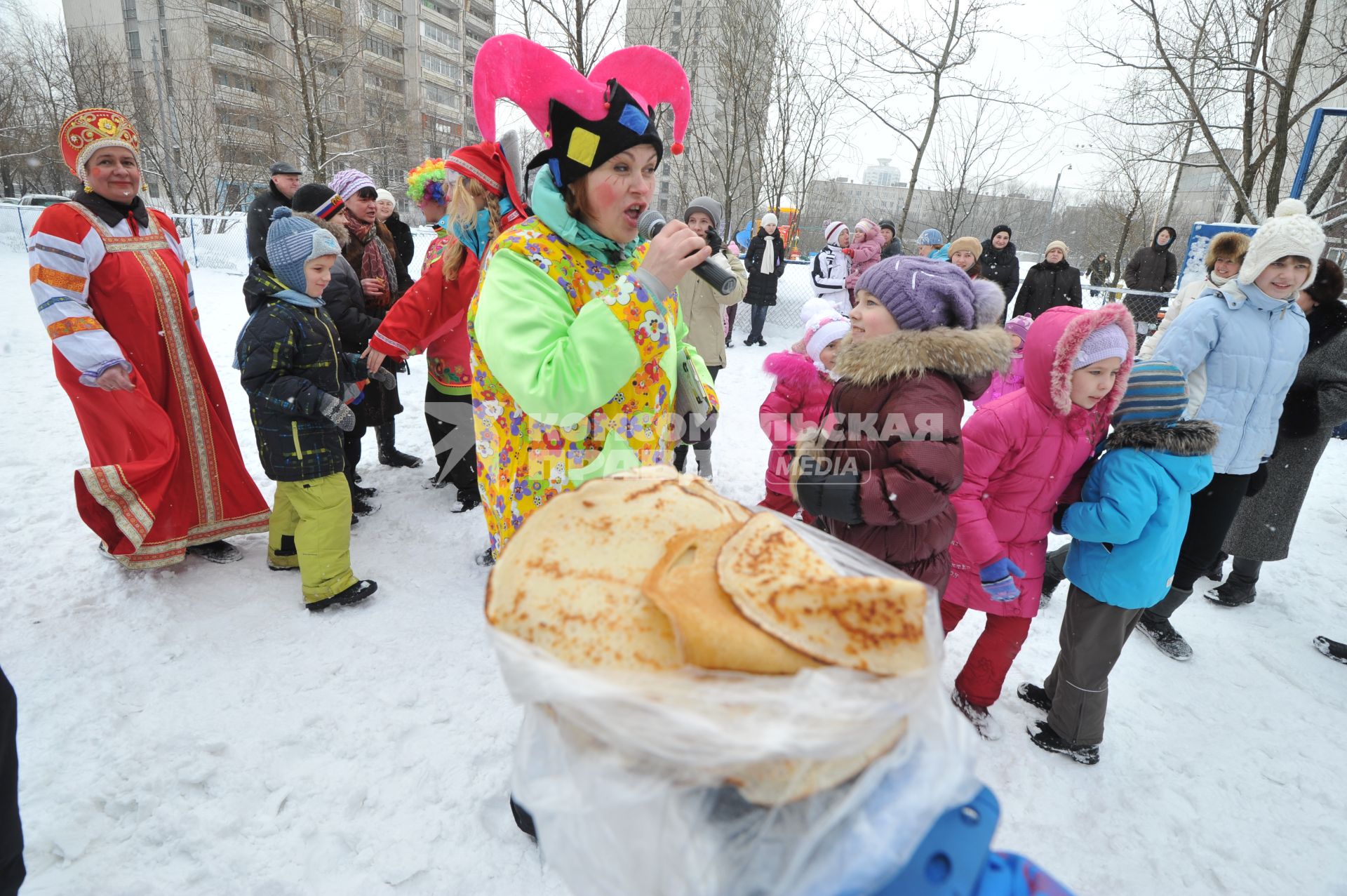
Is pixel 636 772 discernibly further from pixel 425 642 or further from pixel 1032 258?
pixel 1032 258

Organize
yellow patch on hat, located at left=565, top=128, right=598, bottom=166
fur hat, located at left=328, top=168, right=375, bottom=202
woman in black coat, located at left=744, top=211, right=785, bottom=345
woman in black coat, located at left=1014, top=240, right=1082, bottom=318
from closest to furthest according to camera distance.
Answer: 1. yellow patch on hat, located at left=565, top=128, right=598, bottom=166
2. fur hat, located at left=328, top=168, right=375, bottom=202
3. woman in black coat, located at left=1014, top=240, right=1082, bottom=318
4. woman in black coat, located at left=744, top=211, right=785, bottom=345

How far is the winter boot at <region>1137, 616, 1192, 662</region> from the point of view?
11.0 feet

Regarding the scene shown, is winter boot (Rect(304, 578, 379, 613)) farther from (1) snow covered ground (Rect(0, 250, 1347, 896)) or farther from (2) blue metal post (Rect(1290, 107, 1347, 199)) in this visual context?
(2) blue metal post (Rect(1290, 107, 1347, 199))

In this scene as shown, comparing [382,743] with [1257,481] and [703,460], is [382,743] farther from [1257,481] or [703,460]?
[1257,481]

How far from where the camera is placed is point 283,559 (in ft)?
11.6

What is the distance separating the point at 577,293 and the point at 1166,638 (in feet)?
12.1

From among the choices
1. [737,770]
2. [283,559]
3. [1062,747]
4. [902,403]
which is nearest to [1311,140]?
[1062,747]

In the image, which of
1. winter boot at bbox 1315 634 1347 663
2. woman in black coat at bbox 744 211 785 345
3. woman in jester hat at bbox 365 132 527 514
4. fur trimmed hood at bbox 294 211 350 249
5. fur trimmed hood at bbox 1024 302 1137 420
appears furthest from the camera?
woman in black coat at bbox 744 211 785 345

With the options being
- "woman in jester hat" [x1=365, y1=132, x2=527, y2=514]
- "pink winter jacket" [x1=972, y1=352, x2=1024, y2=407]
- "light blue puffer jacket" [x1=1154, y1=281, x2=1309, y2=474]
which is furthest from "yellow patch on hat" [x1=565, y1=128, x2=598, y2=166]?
"pink winter jacket" [x1=972, y1=352, x2=1024, y2=407]

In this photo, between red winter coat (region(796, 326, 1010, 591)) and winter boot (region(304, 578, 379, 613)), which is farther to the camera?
winter boot (region(304, 578, 379, 613))

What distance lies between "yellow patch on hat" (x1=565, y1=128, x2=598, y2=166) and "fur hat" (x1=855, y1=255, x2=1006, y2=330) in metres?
0.98

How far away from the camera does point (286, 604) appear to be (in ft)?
10.5

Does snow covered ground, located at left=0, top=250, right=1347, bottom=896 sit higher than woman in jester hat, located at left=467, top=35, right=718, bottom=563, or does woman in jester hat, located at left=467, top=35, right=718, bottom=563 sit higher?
woman in jester hat, located at left=467, top=35, right=718, bottom=563

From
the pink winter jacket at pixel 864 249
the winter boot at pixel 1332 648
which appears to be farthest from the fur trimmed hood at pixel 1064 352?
the pink winter jacket at pixel 864 249
